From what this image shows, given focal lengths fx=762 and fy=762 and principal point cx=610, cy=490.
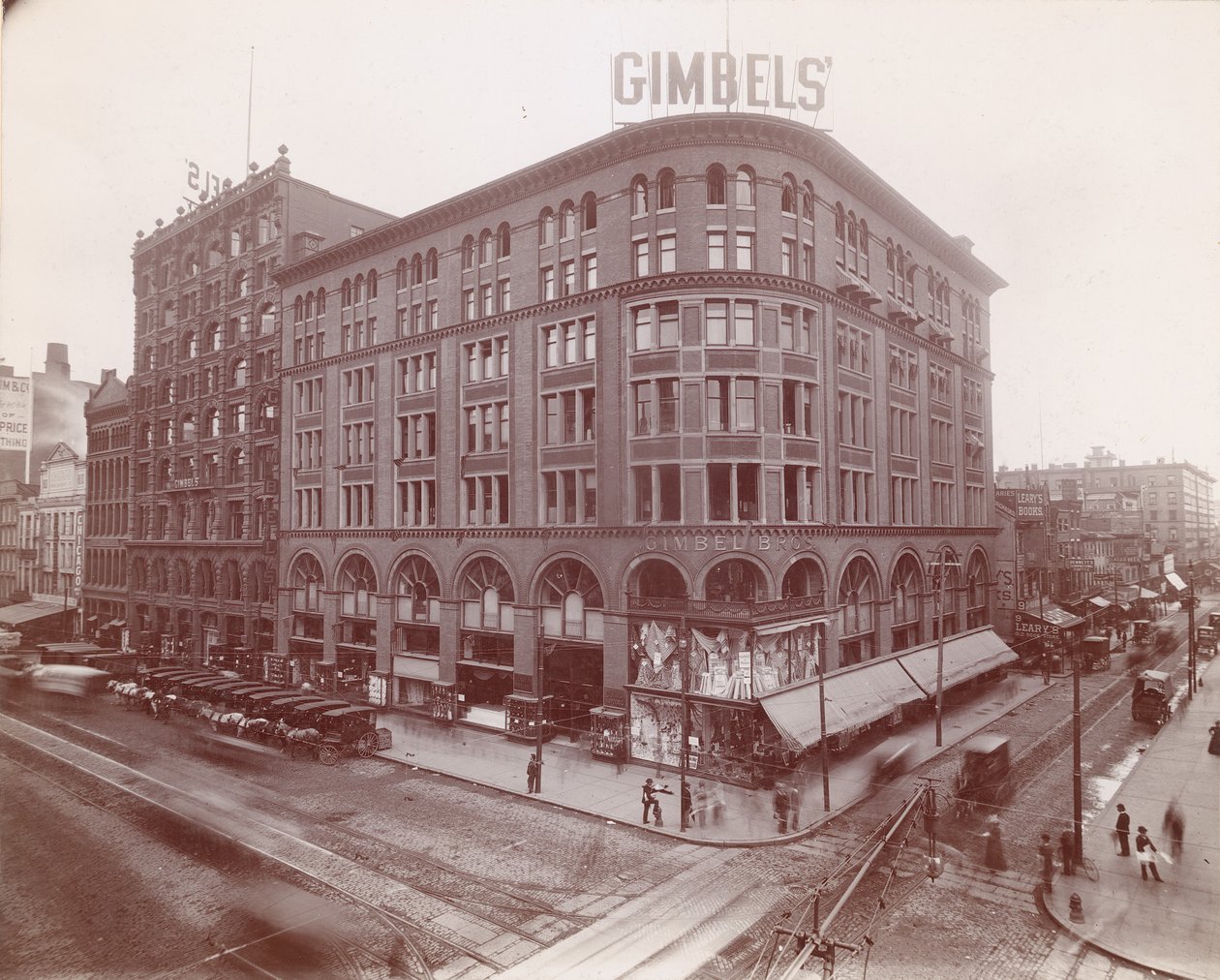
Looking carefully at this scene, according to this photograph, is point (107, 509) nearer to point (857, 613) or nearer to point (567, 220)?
point (567, 220)

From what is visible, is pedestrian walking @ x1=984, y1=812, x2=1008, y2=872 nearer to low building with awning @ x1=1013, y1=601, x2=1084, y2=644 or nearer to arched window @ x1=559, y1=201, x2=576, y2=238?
arched window @ x1=559, y1=201, x2=576, y2=238

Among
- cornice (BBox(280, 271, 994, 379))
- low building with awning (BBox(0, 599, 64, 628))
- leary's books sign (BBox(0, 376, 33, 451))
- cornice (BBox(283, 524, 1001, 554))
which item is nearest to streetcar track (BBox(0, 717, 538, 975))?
leary's books sign (BBox(0, 376, 33, 451))

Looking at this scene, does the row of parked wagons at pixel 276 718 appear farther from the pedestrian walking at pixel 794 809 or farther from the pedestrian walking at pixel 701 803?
the pedestrian walking at pixel 794 809

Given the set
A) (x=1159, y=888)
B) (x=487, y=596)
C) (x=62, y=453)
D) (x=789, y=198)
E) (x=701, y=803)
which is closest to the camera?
(x=1159, y=888)

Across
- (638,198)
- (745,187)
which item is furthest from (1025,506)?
(638,198)

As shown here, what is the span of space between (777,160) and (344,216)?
110 ft

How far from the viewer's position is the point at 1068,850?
19.1m

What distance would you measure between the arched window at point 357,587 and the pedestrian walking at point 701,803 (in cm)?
2336

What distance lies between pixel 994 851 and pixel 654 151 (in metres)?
Answer: 27.7

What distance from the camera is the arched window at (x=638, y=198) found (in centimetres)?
3247

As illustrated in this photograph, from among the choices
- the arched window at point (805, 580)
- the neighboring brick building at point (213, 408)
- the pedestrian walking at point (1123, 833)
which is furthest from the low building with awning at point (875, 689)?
the neighboring brick building at point (213, 408)

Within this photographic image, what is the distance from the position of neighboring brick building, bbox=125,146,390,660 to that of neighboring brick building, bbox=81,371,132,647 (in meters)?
2.53

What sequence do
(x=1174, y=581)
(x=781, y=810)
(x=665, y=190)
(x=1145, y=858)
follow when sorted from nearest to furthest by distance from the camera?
(x=1145, y=858)
(x=781, y=810)
(x=665, y=190)
(x=1174, y=581)

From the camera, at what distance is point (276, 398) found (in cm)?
5006
